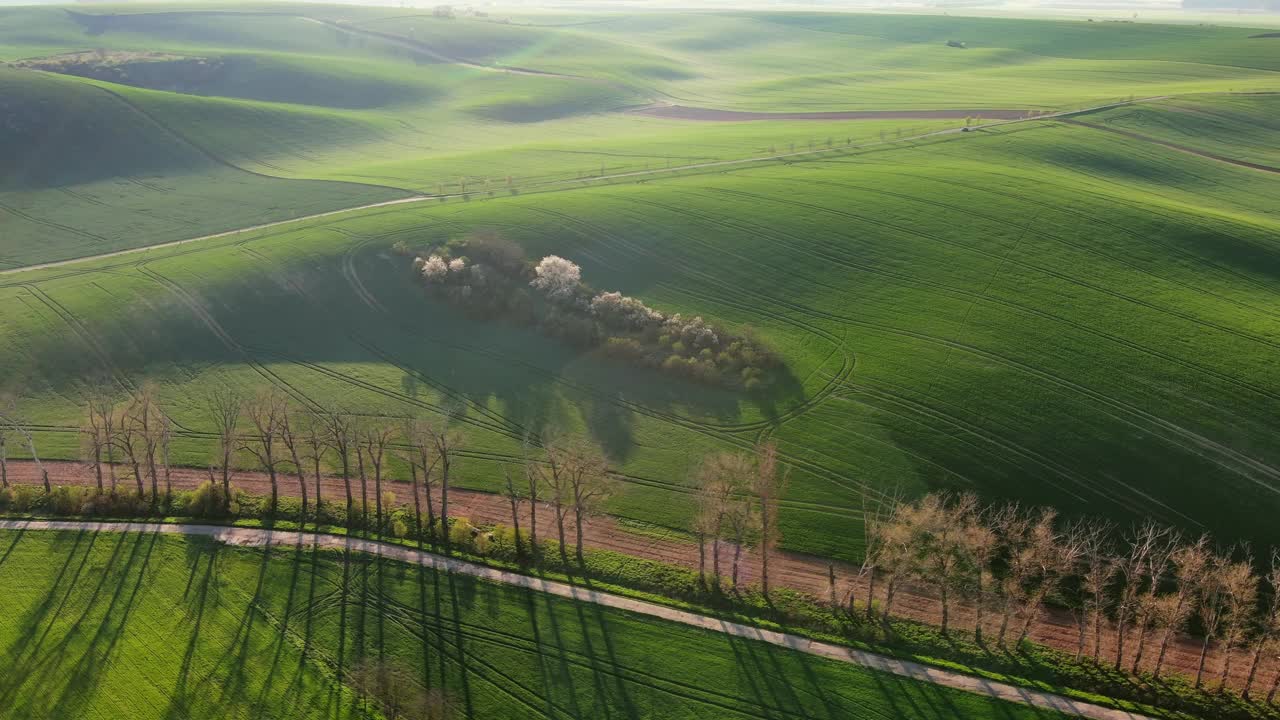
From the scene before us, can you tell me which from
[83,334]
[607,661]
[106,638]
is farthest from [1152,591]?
[83,334]

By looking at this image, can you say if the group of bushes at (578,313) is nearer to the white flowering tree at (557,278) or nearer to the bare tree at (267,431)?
the white flowering tree at (557,278)

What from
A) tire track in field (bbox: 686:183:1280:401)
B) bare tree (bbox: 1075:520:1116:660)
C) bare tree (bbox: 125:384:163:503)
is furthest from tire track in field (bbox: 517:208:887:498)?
bare tree (bbox: 125:384:163:503)

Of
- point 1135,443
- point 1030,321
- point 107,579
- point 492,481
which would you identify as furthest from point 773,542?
point 107,579

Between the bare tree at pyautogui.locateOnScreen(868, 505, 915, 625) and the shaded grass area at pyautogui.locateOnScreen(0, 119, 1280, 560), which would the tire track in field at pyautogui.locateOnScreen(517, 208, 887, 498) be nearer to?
the shaded grass area at pyautogui.locateOnScreen(0, 119, 1280, 560)

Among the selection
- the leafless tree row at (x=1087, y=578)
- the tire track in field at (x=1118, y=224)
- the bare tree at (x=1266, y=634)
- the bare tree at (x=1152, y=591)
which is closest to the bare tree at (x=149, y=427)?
the leafless tree row at (x=1087, y=578)

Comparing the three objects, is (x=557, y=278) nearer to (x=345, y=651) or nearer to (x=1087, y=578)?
(x=345, y=651)
